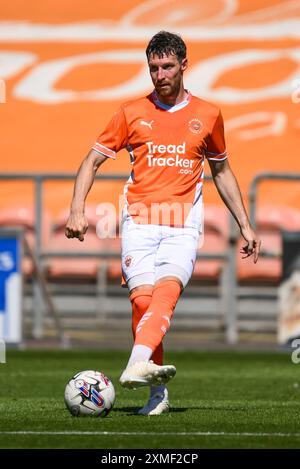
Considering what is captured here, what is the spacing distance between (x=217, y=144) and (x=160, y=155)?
1.46 ft

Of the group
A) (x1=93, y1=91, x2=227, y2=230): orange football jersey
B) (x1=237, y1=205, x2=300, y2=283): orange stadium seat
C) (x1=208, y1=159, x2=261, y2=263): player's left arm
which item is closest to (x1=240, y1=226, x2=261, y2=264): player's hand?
(x1=208, y1=159, x2=261, y2=263): player's left arm

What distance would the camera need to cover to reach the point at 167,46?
794 centimetres

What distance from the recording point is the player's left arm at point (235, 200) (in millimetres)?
8289

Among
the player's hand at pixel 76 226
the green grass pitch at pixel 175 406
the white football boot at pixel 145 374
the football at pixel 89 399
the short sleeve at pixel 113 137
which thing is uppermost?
the short sleeve at pixel 113 137

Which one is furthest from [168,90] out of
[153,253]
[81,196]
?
[153,253]

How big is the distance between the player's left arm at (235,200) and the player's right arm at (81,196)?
2.64 feet

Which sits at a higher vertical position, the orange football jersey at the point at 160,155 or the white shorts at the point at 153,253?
the orange football jersey at the point at 160,155

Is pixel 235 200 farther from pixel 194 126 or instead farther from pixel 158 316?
pixel 158 316

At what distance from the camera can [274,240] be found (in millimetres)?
18016

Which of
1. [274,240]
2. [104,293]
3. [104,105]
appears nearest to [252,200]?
[274,240]

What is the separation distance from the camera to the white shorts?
798 centimetres

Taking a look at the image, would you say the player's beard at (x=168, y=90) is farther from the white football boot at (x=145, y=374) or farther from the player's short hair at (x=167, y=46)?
the white football boot at (x=145, y=374)

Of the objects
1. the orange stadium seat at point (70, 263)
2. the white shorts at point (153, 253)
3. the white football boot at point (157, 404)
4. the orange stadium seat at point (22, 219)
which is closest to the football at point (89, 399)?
the white football boot at point (157, 404)
